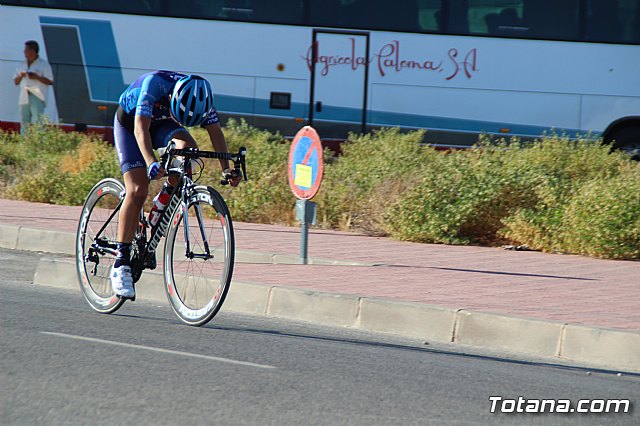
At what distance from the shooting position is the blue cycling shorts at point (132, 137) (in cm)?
753

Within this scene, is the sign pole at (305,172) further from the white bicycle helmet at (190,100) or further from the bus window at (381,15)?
the bus window at (381,15)

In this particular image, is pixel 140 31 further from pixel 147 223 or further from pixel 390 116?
pixel 147 223

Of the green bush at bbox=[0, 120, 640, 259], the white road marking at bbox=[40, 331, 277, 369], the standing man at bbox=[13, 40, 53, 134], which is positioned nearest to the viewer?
the white road marking at bbox=[40, 331, 277, 369]

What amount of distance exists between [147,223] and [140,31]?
14.0 metres

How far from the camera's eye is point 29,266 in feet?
35.7

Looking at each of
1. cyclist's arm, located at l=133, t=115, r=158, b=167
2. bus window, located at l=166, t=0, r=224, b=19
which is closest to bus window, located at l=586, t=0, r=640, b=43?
bus window, located at l=166, t=0, r=224, b=19

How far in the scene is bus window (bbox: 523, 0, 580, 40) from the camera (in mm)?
20344

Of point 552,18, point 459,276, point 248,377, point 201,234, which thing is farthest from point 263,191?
point 552,18

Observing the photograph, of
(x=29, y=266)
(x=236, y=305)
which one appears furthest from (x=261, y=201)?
(x=236, y=305)

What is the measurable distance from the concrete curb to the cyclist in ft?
4.31

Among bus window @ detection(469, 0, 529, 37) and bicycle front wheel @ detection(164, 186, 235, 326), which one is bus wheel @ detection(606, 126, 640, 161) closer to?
bus window @ detection(469, 0, 529, 37)

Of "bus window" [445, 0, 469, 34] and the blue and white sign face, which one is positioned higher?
"bus window" [445, 0, 469, 34]

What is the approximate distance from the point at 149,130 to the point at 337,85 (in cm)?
1391

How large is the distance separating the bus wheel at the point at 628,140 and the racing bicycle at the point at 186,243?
46.5 ft
